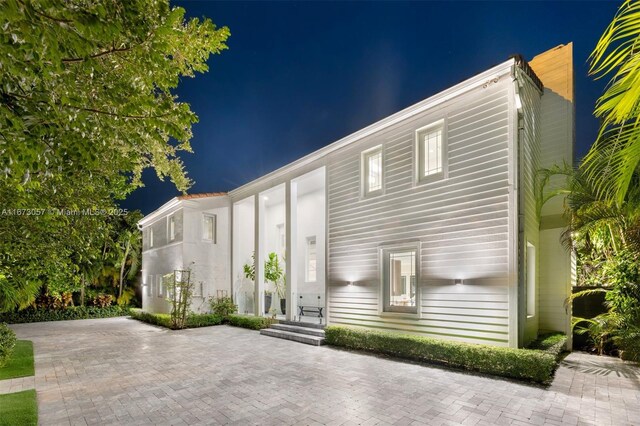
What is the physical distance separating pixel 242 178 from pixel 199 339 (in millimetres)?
47186

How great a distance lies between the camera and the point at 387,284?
34.2 ft

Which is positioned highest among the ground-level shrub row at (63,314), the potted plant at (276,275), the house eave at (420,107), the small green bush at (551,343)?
the house eave at (420,107)

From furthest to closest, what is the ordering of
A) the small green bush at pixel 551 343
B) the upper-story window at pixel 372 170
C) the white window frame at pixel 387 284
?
the upper-story window at pixel 372 170
the white window frame at pixel 387 284
the small green bush at pixel 551 343

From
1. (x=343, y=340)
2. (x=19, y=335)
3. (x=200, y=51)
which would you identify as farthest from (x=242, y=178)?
(x=200, y=51)

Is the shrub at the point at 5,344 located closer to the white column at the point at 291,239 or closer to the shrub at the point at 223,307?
the shrub at the point at 223,307

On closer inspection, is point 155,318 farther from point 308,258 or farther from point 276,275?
point 308,258

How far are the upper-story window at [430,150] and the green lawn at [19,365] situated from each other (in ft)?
34.9

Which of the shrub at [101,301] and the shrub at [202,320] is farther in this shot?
the shrub at [101,301]

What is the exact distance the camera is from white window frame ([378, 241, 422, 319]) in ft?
30.6

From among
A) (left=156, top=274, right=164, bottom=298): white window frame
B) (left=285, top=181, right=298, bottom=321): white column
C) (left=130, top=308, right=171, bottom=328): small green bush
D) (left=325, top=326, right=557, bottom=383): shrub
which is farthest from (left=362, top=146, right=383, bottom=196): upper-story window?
(left=156, top=274, right=164, bottom=298): white window frame

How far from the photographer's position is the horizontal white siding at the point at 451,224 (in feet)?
26.2

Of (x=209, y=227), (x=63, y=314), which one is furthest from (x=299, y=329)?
(x=63, y=314)

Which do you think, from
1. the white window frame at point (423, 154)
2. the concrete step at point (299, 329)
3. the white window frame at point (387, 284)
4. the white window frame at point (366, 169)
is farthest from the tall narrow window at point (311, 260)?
the white window frame at point (423, 154)

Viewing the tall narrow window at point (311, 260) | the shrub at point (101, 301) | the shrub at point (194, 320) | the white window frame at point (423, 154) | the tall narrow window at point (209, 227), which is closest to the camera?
the white window frame at point (423, 154)
